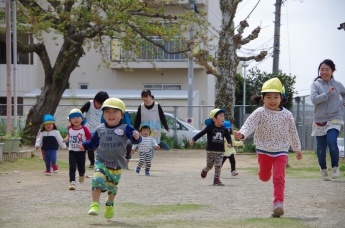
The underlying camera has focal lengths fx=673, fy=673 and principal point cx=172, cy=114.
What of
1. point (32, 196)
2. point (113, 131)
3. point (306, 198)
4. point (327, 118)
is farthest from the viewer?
point (327, 118)

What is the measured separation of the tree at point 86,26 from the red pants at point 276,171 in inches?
535

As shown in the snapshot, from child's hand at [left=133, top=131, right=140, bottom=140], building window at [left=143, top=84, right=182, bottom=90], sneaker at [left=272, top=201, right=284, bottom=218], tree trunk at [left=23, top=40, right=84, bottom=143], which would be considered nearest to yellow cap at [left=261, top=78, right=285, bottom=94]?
sneaker at [left=272, top=201, right=284, bottom=218]

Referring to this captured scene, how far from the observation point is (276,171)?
7.68 m

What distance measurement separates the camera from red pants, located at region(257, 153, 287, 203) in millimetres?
7480

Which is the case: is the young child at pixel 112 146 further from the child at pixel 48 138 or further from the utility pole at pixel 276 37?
the utility pole at pixel 276 37

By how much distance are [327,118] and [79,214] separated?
5.09 meters

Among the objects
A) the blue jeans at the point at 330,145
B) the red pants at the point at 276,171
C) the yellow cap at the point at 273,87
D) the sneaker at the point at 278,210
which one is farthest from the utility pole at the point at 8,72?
the sneaker at the point at 278,210

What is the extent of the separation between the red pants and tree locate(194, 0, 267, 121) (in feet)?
37.9

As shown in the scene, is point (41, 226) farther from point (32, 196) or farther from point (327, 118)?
point (327, 118)

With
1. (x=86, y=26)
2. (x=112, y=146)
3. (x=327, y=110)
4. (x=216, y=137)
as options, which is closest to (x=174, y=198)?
(x=112, y=146)

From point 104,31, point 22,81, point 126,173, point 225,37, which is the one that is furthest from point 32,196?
point 22,81

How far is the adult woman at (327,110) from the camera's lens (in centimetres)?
1104

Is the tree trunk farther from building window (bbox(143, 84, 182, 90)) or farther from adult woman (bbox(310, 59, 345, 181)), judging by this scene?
adult woman (bbox(310, 59, 345, 181))

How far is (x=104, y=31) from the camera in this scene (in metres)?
23.6
